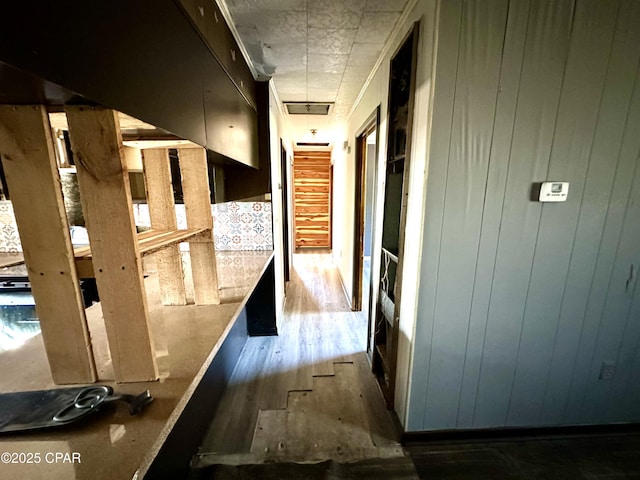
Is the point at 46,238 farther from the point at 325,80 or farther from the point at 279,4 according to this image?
the point at 325,80

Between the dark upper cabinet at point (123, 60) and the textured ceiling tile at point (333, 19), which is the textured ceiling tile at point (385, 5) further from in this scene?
the dark upper cabinet at point (123, 60)

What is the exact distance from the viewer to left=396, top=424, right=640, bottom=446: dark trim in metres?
1.53

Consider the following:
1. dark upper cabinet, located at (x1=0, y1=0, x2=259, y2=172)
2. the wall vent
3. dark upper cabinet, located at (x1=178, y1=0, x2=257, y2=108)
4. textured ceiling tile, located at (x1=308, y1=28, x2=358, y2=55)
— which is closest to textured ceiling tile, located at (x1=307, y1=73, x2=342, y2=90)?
textured ceiling tile, located at (x1=308, y1=28, x2=358, y2=55)

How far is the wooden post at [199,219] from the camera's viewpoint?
1.22 m

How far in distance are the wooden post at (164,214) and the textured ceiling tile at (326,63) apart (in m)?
1.45

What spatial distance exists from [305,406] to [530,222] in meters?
1.82

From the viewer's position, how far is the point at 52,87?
1.55ft

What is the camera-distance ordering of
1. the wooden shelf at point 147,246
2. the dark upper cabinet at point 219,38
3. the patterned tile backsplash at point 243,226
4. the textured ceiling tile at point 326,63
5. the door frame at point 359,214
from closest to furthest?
the wooden shelf at point 147,246 < the dark upper cabinet at point 219,38 < the textured ceiling tile at point 326,63 < the patterned tile backsplash at point 243,226 < the door frame at point 359,214

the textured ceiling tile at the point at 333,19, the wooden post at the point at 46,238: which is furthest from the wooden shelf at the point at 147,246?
the textured ceiling tile at the point at 333,19

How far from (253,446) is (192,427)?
378mm

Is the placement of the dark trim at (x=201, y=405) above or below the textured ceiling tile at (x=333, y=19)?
below

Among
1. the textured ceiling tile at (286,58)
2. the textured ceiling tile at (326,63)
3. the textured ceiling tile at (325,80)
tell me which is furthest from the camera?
the textured ceiling tile at (325,80)

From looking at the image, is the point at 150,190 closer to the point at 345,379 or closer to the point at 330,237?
the point at 345,379

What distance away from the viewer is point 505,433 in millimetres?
1550
